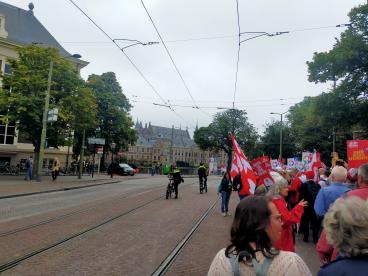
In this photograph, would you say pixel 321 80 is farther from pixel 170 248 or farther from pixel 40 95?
pixel 170 248

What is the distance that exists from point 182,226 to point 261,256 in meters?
9.15

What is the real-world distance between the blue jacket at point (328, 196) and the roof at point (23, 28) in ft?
138

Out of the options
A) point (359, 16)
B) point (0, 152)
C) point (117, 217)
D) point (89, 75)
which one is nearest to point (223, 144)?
point (89, 75)

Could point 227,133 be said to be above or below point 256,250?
above

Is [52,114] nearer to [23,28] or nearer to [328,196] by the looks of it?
[328,196]

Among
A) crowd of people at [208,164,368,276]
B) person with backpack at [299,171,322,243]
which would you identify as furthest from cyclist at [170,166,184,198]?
crowd of people at [208,164,368,276]

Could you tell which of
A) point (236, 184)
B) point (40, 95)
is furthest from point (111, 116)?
point (236, 184)

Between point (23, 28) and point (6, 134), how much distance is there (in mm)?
14129

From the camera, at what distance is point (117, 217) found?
12.5m

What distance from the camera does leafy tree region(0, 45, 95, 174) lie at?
28.1 meters

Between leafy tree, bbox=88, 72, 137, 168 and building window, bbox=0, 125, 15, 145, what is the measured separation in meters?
11.5

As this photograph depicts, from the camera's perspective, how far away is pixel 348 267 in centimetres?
213

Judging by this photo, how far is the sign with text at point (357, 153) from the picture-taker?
31.2 ft

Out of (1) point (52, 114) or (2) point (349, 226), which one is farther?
(1) point (52, 114)
